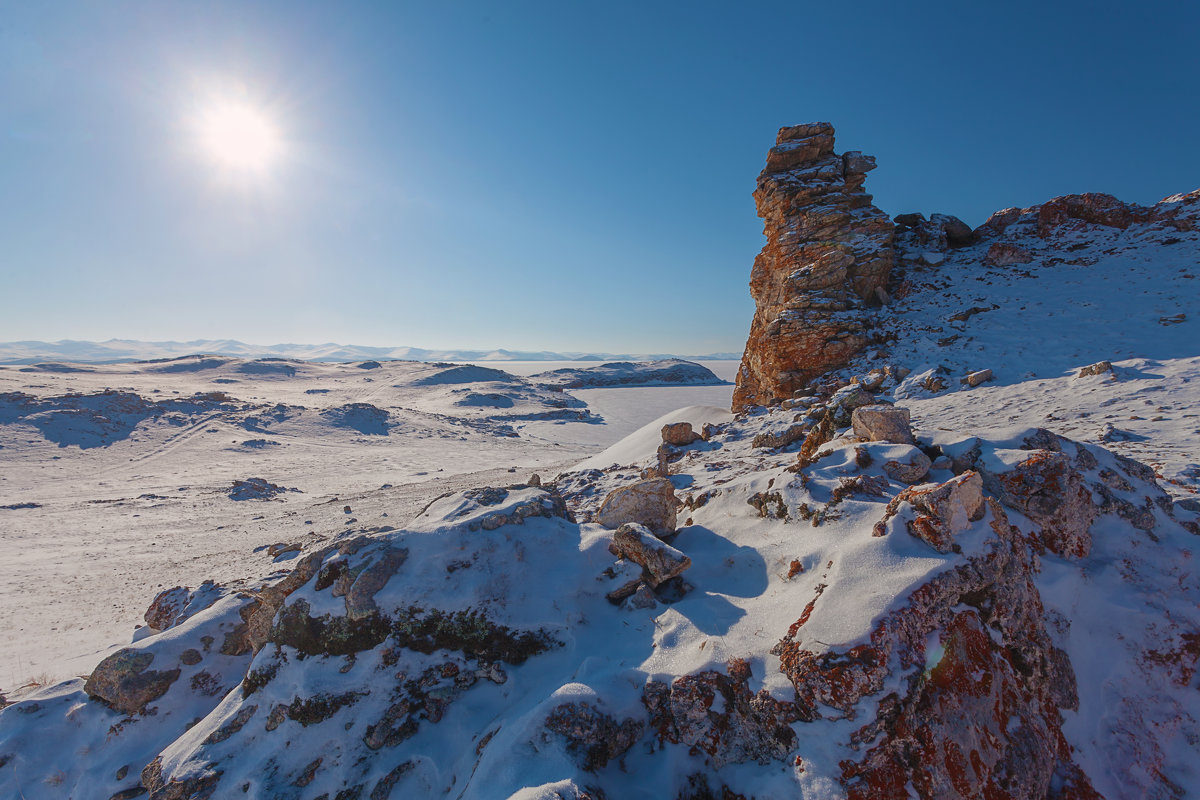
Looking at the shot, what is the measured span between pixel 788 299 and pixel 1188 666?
482 inches

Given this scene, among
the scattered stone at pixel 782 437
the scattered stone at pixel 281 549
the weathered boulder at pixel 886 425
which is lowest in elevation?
the scattered stone at pixel 281 549

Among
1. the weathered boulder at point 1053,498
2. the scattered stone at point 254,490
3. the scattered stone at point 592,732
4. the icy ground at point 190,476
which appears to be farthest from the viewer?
the scattered stone at point 254,490

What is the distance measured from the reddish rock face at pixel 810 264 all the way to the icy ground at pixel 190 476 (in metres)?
7.83

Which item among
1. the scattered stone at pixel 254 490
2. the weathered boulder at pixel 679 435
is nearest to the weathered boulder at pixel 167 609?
the scattered stone at pixel 254 490

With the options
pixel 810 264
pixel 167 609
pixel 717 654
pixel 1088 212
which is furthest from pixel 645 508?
pixel 1088 212

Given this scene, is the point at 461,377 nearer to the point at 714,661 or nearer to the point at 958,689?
the point at 714,661

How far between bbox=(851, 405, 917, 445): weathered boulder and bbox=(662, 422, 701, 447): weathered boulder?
5.34m

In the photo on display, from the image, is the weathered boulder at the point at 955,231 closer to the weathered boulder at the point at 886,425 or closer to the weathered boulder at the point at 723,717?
the weathered boulder at the point at 886,425

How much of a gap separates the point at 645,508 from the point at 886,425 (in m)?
2.76

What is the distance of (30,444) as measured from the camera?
16.2 m

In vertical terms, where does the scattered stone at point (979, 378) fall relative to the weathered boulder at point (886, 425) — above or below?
above

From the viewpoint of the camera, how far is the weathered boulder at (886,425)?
4633 mm

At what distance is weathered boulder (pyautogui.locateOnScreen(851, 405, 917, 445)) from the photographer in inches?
182

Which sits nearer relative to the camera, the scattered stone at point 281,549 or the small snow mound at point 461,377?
the scattered stone at point 281,549
